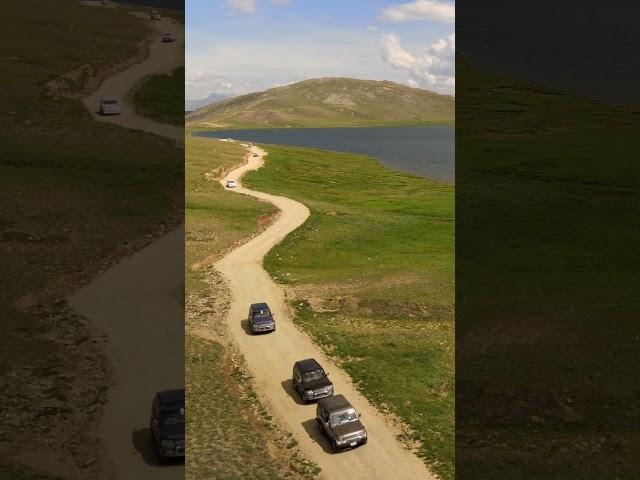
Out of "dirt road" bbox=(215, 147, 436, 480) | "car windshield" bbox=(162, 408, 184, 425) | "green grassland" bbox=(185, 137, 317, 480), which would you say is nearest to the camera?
"car windshield" bbox=(162, 408, 184, 425)

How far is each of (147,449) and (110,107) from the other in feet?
63.5

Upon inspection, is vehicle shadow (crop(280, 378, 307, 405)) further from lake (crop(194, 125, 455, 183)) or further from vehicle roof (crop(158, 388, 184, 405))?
lake (crop(194, 125, 455, 183))

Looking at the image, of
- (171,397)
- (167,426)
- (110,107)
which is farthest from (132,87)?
(167,426)

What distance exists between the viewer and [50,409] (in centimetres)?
1445

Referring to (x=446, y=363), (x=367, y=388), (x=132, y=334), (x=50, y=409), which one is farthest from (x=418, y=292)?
(x=50, y=409)

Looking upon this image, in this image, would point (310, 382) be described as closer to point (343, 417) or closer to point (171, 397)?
point (343, 417)

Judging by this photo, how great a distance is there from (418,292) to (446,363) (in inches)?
352

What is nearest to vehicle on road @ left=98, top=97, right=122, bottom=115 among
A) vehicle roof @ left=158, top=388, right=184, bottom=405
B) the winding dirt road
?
the winding dirt road

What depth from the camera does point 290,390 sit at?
23312mm

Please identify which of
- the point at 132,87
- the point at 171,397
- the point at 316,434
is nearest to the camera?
the point at 171,397

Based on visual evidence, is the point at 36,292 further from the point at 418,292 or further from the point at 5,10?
the point at 418,292

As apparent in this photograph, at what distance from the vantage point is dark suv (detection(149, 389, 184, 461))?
43.5 feet

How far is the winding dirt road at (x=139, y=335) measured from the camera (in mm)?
13568

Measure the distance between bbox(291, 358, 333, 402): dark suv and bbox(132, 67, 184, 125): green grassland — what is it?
12.5 m
